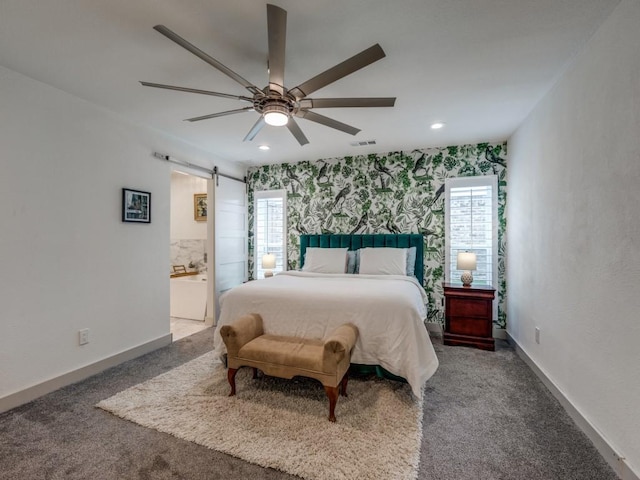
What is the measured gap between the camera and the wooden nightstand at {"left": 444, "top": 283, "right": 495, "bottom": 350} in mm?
3463

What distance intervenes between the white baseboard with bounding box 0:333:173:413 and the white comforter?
3.35 feet

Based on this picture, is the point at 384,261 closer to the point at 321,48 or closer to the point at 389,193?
the point at 389,193

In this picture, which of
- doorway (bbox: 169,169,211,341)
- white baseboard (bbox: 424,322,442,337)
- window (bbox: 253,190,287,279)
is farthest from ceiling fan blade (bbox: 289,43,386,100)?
doorway (bbox: 169,169,211,341)

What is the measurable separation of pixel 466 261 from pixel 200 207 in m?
4.43

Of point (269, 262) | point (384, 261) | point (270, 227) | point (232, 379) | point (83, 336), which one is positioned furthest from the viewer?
point (270, 227)

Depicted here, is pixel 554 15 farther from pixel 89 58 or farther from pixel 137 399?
pixel 137 399

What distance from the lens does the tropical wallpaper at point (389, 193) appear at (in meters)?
4.00

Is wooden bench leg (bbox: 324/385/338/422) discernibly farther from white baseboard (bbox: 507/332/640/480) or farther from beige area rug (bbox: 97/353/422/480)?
white baseboard (bbox: 507/332/640/480)

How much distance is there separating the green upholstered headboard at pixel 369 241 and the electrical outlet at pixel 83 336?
9.20 ft

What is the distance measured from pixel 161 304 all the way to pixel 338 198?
285 centimetres

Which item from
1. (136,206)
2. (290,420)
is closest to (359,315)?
(290,420)

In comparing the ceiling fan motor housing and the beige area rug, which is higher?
the ceiling fan motor housing

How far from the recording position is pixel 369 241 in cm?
439

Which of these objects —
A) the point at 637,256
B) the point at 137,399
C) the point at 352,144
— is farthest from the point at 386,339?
the point at 352,144
